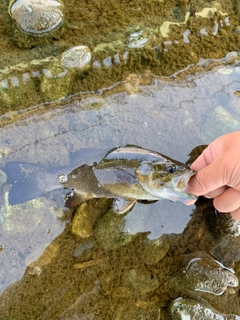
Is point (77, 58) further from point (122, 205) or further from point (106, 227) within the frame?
Result: point (106, 227)

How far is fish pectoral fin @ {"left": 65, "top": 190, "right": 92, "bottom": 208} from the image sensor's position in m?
3.72

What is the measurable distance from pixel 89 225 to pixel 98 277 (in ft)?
2.07

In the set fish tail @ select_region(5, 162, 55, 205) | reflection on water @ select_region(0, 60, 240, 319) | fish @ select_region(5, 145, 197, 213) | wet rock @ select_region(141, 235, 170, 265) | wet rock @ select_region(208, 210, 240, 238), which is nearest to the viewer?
fish @ select_region(5, 145, 197, 213)

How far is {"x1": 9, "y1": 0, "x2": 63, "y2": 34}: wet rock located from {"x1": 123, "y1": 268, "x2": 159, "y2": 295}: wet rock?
307cm

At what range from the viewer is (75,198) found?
3.74 metres

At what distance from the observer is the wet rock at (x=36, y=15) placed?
377 cm

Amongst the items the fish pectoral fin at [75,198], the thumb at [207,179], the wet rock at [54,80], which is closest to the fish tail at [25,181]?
the fish pectoral fin at [75,198]

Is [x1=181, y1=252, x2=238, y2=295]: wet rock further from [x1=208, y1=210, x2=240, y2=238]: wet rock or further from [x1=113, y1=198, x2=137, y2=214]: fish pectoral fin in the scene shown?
[x1=113, y1=198, x2=137, y2=214]: fish pectoral fin

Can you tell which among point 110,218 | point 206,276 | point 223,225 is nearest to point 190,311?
point 206,276

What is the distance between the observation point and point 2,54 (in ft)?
12.8

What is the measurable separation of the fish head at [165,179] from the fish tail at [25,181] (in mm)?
1066

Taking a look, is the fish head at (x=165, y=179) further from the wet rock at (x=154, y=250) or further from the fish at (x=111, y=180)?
the wet rock at (x=154, y=250)

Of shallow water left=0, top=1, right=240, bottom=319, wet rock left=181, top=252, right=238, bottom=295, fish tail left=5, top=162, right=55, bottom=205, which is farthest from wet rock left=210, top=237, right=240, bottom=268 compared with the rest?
fish tail left=5, top=162, right=55, bottom=205

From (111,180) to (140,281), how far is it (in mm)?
1306
